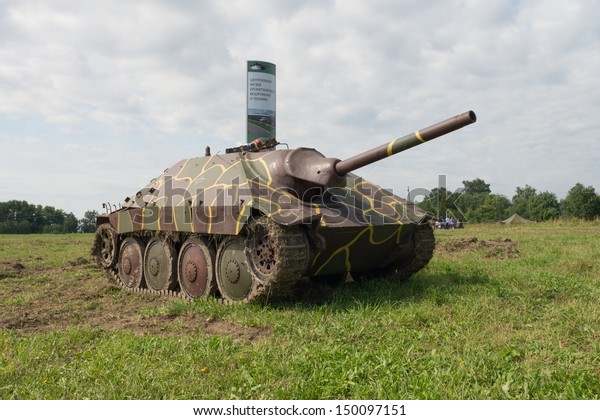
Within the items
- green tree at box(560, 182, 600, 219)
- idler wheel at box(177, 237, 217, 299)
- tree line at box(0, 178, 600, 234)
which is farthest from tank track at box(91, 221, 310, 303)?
green tree at box(560, 182, 600, 219)

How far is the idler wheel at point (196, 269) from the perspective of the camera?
806 cm

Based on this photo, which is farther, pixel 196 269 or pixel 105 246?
pixel 105 246

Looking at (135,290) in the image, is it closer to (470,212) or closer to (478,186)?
(470,212)

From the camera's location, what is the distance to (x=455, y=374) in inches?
160

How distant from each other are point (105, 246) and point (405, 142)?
696cm

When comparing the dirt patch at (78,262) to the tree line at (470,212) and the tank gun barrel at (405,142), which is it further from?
the tree line at (470,212)

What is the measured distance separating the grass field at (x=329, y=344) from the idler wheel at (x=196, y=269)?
0.46 metres

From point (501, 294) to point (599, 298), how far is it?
3.91ft

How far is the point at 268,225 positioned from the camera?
673 centimetres

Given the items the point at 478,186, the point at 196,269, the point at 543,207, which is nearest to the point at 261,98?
the point at 196,269

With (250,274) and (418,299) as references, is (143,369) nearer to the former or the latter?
(250,274)

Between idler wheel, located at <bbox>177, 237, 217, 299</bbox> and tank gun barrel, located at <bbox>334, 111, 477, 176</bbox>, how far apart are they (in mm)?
2401

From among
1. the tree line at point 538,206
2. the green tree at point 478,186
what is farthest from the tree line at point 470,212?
the green tree at point 478,186
